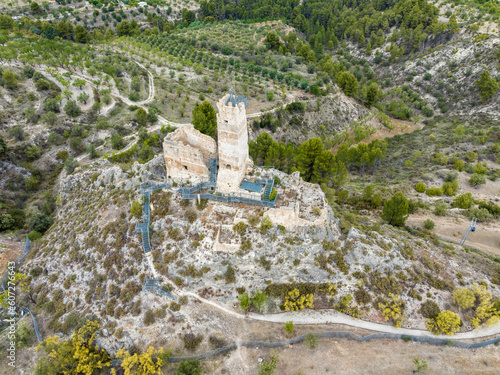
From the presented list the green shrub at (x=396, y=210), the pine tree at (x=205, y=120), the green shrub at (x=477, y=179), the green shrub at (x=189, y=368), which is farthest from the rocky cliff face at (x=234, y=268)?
the green shrub at (x=477, y=179)

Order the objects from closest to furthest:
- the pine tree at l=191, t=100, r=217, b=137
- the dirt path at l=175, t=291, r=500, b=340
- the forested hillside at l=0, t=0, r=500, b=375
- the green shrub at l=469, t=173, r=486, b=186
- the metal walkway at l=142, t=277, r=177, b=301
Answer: the dirt path at l=175, t=291, r=500, b=340 → the forested hillside at l=0, t=0, r=500, b=375 → the metal walkway at l=142, t=277, r=177, b=301 → the green shrub at l=469, t=173, r=486, b=186 → the pine tree at l=191, t=100, r=217, b=137

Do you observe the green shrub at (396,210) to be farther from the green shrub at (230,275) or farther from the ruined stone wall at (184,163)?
the ruined stone wall at (184,163)

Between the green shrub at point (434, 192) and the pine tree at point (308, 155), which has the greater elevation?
the pine tree at point (308, 155)

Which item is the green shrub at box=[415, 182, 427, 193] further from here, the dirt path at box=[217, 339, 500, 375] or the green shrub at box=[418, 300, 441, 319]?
the dirt path at box=[217, 339, 500, 375]

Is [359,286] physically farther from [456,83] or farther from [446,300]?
[456,83]

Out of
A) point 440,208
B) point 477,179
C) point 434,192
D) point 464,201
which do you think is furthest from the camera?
point 477,179

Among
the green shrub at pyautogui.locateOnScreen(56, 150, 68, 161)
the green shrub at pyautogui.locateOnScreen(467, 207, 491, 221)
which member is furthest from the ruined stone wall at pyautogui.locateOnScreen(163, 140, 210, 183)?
the green shrub at pyautogui.locateOnScreen(467, 207, 491, 221)

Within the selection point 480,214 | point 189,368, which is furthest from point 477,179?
point 189,368

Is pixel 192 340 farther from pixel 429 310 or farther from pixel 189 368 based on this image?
pixel 429 310

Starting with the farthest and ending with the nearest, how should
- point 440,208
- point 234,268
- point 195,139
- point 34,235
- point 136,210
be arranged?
point 440,208, point 34,235, point 195,139, point 136,210, point 234,268
